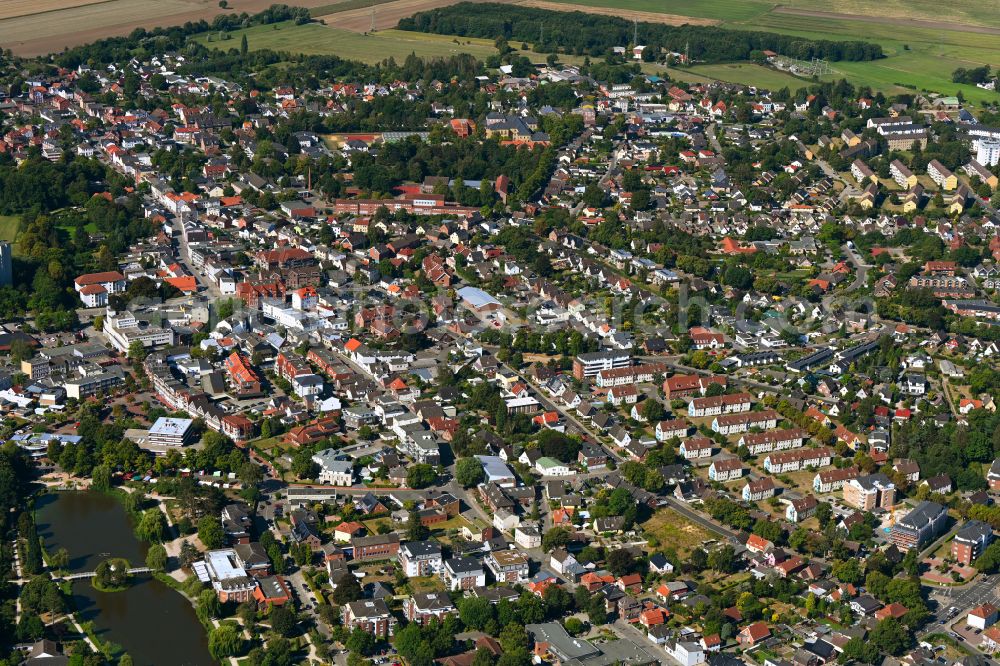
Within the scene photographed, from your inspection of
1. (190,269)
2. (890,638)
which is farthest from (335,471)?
(190,269)

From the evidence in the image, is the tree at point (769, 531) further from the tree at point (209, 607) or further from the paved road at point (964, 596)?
the tree at point (209, 607)

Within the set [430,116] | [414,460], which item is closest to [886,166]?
[430,116]

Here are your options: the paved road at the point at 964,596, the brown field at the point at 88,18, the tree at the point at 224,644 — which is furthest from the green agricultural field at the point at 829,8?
the tree at the point at 224,644

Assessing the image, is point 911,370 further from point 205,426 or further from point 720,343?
point 205,426

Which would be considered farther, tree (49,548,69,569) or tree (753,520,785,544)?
tree (753,520,785,544)

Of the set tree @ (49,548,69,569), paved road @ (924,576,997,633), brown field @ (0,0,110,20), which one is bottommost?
paved road @ (924,576,997,633)

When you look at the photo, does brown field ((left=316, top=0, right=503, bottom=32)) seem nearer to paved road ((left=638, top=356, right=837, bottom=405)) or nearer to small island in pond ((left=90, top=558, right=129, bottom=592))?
paved road ((left=638, top=356, right=837, bottom=405))

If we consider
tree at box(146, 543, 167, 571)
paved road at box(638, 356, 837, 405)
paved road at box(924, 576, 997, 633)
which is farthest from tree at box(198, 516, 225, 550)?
paved road at box(638, 356, 837, 405)
